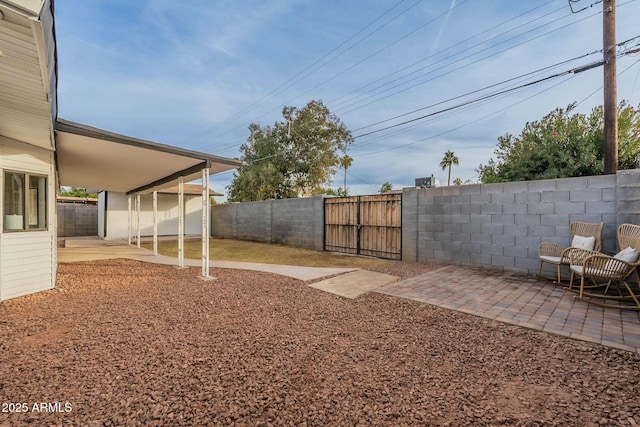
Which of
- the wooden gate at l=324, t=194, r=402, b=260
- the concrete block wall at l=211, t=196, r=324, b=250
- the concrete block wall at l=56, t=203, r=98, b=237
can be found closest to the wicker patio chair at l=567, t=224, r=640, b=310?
the wooden gate at l=324, t=194, r=402, b=260

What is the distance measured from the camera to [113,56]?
35.2ft

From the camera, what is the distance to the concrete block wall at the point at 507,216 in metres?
4.61

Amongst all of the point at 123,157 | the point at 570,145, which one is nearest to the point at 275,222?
the point at 123,157

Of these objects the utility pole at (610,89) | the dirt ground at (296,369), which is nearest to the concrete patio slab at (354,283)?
the dirt ground at (296,369)

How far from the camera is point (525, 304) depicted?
380cm

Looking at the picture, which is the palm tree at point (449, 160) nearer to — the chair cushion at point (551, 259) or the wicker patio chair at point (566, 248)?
the wicker patio chair at point (566, 248)

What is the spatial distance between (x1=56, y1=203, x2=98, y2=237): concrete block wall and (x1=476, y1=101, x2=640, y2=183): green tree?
2189cm

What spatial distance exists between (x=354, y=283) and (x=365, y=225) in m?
3.75

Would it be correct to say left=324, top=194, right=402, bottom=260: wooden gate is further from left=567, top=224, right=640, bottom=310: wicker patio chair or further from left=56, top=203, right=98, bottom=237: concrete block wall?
left=56, top=203, right=98, bottom=237: concrete block wall

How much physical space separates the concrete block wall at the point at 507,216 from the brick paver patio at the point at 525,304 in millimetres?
701

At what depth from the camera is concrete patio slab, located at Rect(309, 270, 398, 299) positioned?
465 cm

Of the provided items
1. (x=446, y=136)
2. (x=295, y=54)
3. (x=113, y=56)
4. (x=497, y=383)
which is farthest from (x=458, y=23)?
(x=113, y=56)

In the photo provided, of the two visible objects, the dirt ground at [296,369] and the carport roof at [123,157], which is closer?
the dirt ground at [296,369]

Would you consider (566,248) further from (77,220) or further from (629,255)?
(77,220)
